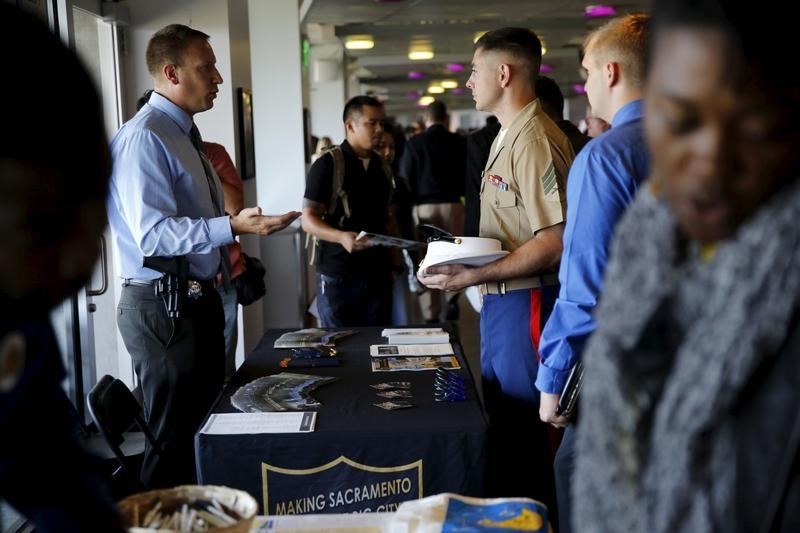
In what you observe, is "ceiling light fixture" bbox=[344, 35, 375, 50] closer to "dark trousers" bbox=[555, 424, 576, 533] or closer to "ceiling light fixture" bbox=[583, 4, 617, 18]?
"ceiling light fixture" bbox=[583, 4, 617, 18]

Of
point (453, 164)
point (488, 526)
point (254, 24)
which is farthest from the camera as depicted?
point (453, 164)

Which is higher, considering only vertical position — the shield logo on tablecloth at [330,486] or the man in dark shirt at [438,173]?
the man in dark shirt at [438,173]

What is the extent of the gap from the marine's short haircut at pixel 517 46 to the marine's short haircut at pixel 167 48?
1.12 meters

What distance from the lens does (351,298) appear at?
4262 millimetres

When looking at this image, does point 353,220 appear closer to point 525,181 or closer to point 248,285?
point 248,285

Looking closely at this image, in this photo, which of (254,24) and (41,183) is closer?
(41,183)

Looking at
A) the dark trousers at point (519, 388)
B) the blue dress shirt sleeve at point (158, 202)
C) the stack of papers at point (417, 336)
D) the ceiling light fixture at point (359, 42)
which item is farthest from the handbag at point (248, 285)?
the ceiling light fixture at point (359, 42)

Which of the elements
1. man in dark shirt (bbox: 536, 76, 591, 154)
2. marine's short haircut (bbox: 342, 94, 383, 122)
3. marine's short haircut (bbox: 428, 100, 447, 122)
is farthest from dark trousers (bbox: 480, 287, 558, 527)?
marine's short haircut (bbox: 428, 100, 447, 122)

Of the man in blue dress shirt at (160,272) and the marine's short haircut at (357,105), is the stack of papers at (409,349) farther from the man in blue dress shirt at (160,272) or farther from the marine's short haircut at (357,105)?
the marine's short haircut at (357,105)

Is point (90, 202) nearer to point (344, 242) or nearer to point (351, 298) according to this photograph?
point (344, 242)

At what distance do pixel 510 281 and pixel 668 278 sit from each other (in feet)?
6.62

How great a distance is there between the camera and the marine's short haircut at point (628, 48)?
2.00m

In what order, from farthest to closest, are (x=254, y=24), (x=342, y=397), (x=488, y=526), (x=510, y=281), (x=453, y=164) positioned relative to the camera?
(x=453, y=164) < (x=254, y=24) < (x=510, y=281) < (x=342, y=397) < (x=488, y=526)

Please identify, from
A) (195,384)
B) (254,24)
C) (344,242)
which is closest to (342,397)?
(195,384)
